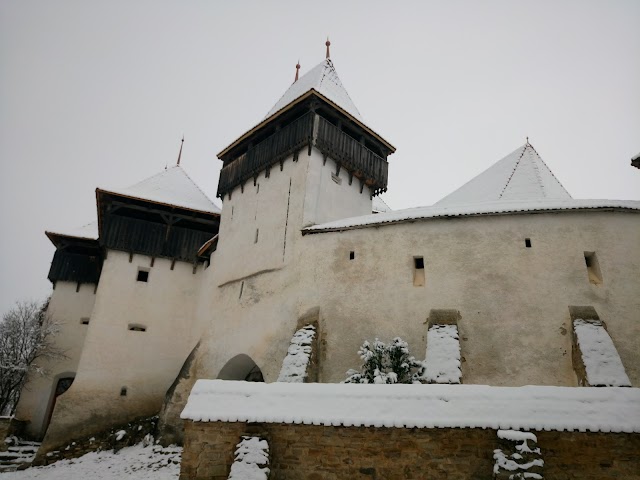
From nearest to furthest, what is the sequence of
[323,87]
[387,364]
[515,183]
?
[387,364] < [515,183] < [323,87]

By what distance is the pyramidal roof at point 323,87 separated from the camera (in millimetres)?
17984

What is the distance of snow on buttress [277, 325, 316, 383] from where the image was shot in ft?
37.2

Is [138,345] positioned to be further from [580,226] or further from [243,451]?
[580,226]

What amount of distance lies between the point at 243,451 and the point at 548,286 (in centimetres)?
780

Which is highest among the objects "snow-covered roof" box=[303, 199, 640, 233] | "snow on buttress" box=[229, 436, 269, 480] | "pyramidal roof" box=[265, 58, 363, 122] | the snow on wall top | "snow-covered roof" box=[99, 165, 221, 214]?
"pyramidal roof" box=[265, 58, 363, 122]

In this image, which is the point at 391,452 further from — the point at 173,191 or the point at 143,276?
the point at 173,191

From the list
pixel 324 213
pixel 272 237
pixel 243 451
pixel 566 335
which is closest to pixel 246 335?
pixel 272 237

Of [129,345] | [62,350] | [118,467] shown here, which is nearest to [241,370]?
[118,467]

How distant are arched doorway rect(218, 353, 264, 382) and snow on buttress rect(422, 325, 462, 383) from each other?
6093 mm

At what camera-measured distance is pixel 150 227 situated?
61.7 feet

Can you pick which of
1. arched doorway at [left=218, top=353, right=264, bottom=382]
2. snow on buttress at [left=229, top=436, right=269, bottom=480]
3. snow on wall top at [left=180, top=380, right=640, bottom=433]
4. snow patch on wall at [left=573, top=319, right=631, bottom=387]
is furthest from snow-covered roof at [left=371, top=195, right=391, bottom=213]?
snow on buttress at [left=229, top=436, right=269, bottom=480]

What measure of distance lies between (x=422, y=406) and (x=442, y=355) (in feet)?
11.5

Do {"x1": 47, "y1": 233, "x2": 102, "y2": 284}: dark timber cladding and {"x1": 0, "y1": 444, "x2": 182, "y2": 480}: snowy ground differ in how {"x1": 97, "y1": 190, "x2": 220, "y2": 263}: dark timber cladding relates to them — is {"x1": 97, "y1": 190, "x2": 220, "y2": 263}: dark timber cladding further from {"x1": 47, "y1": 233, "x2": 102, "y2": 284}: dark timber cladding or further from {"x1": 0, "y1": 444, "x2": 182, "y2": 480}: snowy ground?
{"x1": 0, "y1": 444, "x2": 182, "y2": 480}: snowy ground

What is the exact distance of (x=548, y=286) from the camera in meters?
11.1
